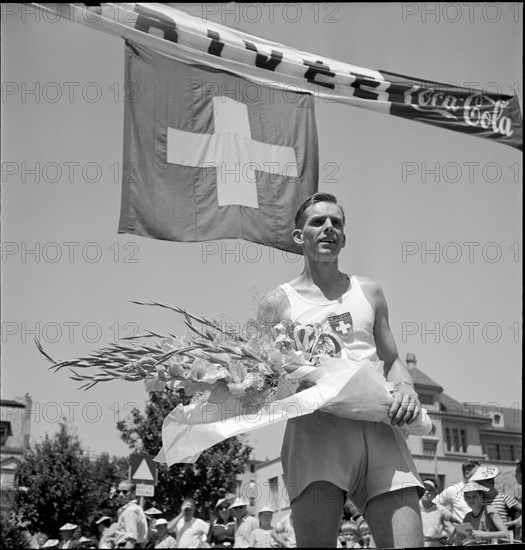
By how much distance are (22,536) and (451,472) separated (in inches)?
1036

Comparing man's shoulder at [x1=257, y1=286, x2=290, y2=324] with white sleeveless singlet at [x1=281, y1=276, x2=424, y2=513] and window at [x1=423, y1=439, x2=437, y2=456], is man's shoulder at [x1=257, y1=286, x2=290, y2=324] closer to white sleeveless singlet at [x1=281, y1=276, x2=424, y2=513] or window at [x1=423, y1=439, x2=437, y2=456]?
white sleeveless singlet at [x1=281, y1=276, x2=424, y2=513]

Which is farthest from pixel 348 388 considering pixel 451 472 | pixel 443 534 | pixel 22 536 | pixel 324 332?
pixel 451 472

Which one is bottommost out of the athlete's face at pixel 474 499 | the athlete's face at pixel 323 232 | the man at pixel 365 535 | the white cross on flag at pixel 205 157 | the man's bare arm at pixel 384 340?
the man at pixel 365 535

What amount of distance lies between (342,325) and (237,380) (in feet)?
1.73

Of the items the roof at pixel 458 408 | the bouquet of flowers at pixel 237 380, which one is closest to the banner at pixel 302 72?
the roof at pixel 458 408

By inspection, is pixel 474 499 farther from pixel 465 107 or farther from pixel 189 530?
pixel 465 107

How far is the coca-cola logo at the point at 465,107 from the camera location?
1070 centimetres

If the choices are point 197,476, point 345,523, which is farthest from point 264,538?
point 197,476

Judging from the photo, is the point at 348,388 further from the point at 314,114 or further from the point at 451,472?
the point at 451,472

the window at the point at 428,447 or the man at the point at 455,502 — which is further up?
the man at the point at 455,502

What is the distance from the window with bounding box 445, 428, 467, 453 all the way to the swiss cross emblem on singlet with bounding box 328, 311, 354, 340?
53.4 metres

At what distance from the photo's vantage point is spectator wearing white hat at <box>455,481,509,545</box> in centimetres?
670

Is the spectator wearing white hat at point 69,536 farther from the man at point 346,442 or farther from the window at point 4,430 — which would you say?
the window at point 4,430

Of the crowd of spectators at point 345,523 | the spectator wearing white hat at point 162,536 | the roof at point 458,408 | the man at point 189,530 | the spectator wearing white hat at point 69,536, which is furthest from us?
the spectator wearing white hat at point 69,536
